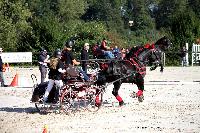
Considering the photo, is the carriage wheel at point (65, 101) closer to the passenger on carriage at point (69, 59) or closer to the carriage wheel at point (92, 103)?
the carriage wheel at point (92, 103)

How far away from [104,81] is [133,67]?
1.10 metres

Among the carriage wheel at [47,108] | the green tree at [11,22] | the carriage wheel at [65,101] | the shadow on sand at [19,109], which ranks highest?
the green tree at [11,22]

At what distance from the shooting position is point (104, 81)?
→ 58.1 ft

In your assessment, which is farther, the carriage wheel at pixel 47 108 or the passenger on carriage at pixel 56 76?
the carriage wheel at pixel 47 108

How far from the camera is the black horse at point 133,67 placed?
17.8 meters

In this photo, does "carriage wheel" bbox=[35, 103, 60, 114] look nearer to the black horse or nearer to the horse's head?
the black horse

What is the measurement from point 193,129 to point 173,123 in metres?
1.04

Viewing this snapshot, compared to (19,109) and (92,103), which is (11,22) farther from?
(92,103)

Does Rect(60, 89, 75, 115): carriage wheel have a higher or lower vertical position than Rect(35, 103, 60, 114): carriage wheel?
higher

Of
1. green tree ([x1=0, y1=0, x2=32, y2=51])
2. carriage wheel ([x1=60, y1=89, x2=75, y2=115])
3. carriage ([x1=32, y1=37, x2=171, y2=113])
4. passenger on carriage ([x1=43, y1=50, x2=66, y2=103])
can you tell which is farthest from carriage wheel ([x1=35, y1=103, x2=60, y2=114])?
green tree ([x1=0, y1=0, x2=32, y2=51])

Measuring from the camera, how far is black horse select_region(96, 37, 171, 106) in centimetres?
1775

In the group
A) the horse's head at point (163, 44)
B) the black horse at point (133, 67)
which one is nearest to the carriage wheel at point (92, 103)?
the black horse at point (133, 67)

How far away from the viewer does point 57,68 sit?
16.4m

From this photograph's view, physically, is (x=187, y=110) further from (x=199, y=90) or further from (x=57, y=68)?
(x=199, y=90)
